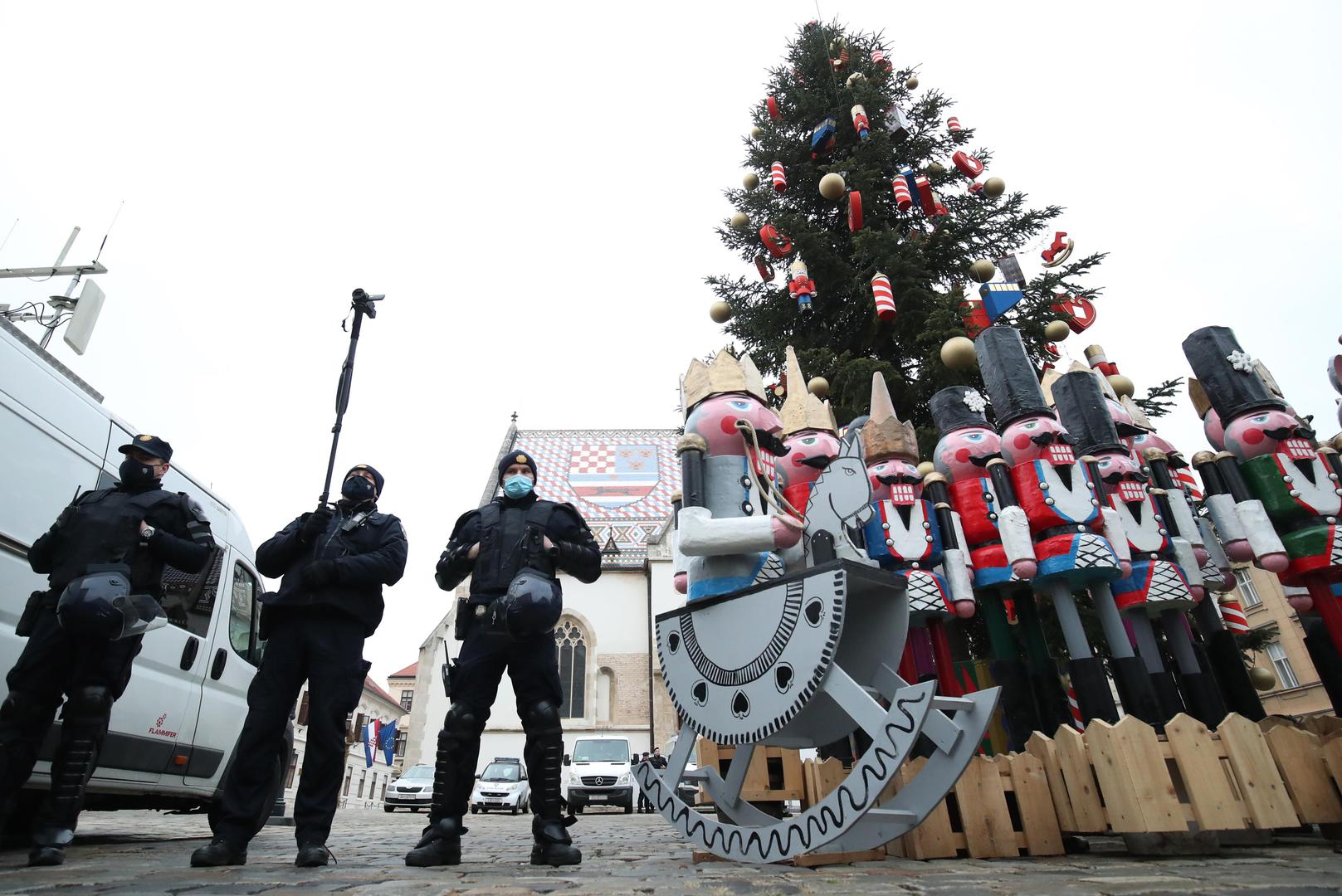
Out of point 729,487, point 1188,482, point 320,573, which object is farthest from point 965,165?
point 320,573

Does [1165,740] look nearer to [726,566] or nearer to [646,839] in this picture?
[726,566]

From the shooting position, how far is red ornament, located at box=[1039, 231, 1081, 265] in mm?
8078

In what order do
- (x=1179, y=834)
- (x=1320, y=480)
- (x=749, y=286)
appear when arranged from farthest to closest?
(x=749, y=286)
(x=1320, y=480)
(x=1179, y=834)

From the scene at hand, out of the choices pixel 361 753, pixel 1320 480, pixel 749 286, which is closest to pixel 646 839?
pixel 1320 480

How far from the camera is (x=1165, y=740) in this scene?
334 cm

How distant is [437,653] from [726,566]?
82.9 feet

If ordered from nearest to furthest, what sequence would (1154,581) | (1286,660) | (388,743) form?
(1154,581) < (1286,660) < (388,743)

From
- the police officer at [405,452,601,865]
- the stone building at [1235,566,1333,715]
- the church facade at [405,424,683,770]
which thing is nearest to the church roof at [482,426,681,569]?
the church facade at [405,424,683,770]

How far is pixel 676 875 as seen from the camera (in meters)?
2.62

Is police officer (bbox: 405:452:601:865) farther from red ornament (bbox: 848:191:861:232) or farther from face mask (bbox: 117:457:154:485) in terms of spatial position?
red ornament (bbox: 848:191:861:232)

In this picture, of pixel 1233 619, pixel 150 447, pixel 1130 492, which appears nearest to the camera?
pixel 150 447

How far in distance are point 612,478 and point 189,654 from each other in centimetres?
2563

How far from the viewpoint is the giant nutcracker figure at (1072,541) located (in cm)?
422

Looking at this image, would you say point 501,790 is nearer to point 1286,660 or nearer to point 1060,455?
point 1060,455
